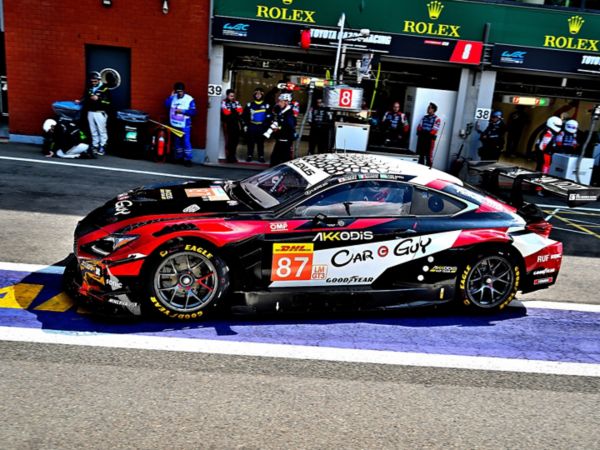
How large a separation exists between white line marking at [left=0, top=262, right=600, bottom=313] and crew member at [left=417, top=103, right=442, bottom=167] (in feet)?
29.1

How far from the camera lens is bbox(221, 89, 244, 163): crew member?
1523cm

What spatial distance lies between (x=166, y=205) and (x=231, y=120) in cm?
972

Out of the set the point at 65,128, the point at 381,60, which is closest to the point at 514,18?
the point at 381,60

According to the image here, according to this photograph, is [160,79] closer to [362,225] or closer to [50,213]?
[50,213]

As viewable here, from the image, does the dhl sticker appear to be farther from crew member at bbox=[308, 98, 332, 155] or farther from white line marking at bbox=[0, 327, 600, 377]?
crew member at bbox=[308, 98, 332, 155]

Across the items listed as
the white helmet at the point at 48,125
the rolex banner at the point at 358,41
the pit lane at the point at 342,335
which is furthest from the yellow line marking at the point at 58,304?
the rolex banner at the point at 358,41

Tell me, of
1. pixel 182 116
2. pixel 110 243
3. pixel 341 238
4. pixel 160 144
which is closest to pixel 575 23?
pixel 182 116

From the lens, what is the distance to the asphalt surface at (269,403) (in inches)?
153

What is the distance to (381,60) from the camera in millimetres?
15883

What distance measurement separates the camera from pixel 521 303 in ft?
22.4

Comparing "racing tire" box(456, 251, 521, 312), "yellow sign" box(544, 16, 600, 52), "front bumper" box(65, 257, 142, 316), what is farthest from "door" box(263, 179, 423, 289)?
"yellow sign" box(544, 16, 600, 52)

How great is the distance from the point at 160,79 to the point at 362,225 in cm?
1067

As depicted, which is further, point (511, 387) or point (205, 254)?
point (205, 254)

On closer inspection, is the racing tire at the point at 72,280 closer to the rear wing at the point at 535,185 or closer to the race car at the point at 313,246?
the race car at the point at 313,246
